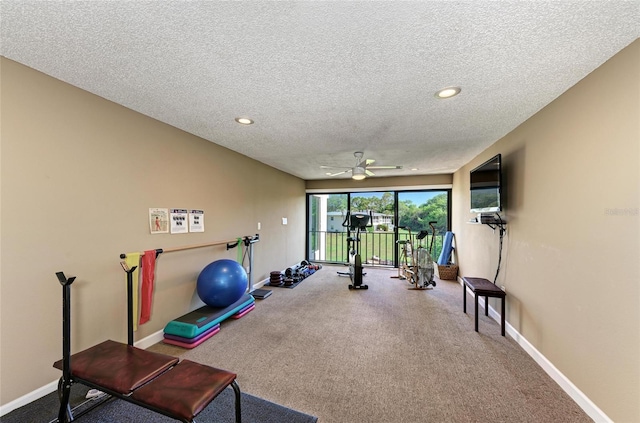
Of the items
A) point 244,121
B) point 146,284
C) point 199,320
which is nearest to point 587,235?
point 244,121

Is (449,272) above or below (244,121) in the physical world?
below

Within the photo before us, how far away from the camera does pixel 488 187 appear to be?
10.4 ft

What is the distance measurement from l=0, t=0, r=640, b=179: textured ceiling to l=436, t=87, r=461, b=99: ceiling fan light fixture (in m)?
0.06

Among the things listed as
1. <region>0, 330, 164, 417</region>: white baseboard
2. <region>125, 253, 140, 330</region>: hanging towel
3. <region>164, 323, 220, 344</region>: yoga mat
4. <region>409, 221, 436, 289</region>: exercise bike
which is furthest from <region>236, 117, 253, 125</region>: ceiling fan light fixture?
<region>409, 221, 436, 289</region>: exercise bike

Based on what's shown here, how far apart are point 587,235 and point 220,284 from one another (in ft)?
11.9

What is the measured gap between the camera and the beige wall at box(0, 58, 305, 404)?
1.74 m

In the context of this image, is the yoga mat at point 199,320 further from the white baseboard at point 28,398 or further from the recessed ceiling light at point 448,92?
the recessed ceiling light at point 448,92

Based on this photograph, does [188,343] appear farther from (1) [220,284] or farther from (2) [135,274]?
(2) [135,274]

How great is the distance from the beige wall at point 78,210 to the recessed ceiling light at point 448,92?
9.87ft

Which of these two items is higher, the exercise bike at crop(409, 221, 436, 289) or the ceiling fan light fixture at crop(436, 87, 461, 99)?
the ceiling fan light fixture at crop(436, 87, 461, 99)

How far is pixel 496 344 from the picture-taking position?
2.69 metres

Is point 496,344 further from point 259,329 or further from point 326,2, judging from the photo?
point 326,2

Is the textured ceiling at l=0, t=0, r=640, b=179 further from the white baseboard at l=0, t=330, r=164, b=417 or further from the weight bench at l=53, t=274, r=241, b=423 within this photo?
the white baseboard at l=0, t=330, r=164, b=417

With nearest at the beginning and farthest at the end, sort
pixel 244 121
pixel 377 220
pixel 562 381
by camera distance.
→ pixel 562 381, pixel 244 121, pixel 377 220
